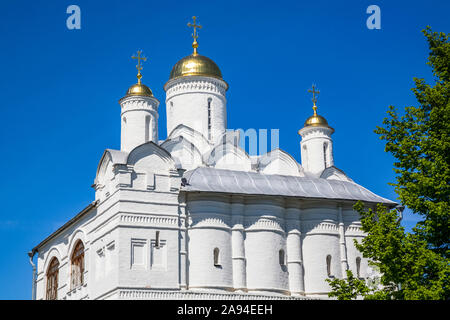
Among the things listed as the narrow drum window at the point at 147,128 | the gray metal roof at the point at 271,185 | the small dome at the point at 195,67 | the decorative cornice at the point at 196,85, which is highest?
the small dome at the point at 195,67

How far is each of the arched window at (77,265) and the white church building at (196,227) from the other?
5 cm

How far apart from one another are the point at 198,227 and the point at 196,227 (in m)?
0.06

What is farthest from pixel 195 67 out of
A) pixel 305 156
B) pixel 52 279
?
pixel 52 279

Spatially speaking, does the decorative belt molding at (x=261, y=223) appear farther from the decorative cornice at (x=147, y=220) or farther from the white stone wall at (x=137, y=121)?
the white stone wall at (x=137, y=121)

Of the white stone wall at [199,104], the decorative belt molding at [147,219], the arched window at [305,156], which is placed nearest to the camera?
the decorative belt molding at [147,219]

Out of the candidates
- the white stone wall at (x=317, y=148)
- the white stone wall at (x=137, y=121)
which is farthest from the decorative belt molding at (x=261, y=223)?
the white stone wall at (x=317, y=148)

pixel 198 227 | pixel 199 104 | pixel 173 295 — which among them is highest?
pixel 199 104

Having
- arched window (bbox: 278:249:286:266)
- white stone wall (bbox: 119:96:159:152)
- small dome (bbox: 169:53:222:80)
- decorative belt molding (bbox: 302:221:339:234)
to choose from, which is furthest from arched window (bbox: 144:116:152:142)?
decorative belt molding (bbox: 302:221:339:234)

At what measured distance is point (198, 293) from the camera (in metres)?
19.5

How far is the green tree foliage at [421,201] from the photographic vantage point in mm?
12516

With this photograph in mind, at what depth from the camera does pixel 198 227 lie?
67.7 feet

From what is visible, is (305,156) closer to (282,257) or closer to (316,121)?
(316,121)

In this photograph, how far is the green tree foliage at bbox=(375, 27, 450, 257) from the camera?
12.9m
